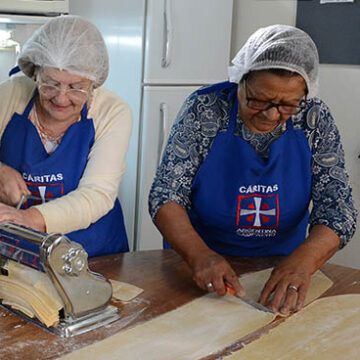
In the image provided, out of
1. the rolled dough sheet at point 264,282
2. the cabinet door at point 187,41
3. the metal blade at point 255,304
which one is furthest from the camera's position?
the cabinet door at point 187,41

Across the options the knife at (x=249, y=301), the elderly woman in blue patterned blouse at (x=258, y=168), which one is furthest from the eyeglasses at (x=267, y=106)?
the knife at (x=249, y=301)

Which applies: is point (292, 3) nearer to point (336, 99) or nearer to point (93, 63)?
point (336, 99)

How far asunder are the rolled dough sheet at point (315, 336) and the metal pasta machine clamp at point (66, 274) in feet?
1.08

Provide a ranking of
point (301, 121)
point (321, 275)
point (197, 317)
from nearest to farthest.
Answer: point (197, 317) < point (321, 275) < point (301, 121)

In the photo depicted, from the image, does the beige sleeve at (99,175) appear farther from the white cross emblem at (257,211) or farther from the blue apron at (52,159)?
the white cross emblem at (257,211)

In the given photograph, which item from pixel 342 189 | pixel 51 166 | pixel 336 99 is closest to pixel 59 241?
pixel 51 166

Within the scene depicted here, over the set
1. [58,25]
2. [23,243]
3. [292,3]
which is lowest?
[23,243]

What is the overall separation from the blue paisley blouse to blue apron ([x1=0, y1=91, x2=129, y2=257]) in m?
0.24

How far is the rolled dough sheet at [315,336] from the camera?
1338 mm

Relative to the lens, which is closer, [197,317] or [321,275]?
[197,317]

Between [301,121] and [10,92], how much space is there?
3.01 ft

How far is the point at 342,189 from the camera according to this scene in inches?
74.5

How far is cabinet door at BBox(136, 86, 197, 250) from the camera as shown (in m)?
3.18

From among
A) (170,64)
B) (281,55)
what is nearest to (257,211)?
(281,55)
